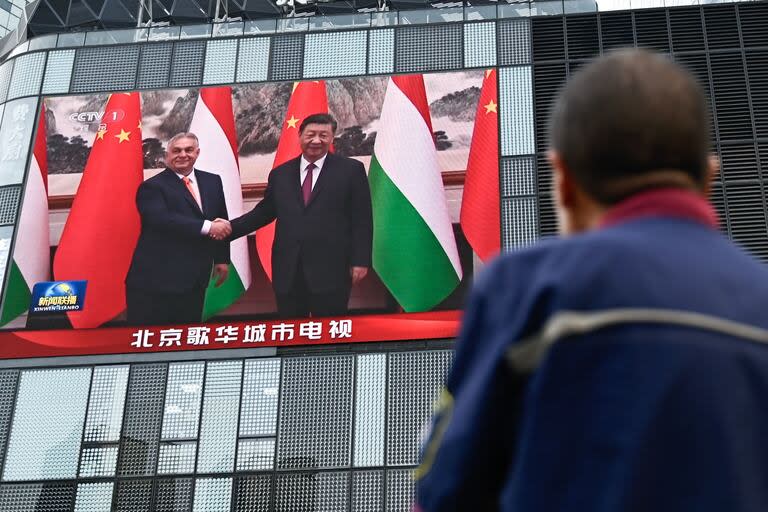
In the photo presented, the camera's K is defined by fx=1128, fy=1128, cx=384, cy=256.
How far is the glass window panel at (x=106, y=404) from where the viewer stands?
63.0ft

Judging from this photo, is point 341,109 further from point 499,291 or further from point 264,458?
point 499,291

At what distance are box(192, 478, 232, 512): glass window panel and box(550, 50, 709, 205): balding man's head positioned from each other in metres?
17.2

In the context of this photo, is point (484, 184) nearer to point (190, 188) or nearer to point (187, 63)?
point (190, 188)

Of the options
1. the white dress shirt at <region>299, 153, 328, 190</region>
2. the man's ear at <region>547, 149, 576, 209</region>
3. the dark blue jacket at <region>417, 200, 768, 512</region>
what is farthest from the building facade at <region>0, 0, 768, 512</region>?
the dark blue jacket at <region>417, 200, 768, 512</region>

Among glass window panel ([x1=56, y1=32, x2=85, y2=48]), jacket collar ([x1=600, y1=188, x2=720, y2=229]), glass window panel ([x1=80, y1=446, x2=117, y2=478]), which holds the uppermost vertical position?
glass window panel ([x1=56, y1=32, x2=85, y2=48])

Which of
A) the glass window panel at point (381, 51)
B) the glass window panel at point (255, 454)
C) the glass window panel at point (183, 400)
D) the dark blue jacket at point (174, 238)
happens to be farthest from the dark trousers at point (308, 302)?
the glass window panel at point (381, 51)

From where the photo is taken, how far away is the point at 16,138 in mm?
22391

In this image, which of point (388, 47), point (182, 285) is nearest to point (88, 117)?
point (182, 285)

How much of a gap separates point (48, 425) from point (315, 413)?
4.70 m

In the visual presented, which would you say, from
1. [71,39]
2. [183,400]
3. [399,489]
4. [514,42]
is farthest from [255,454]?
[71,39]

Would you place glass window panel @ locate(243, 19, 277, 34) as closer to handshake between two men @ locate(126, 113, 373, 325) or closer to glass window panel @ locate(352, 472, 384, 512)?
handshake between two men @ locate(126, 113, 373, 325)

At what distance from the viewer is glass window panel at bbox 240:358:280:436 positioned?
18781 millimetres

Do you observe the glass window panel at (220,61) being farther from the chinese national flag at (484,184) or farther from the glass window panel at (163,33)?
the chinese national flag at (484,184)

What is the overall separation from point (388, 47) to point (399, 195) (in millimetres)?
3598
